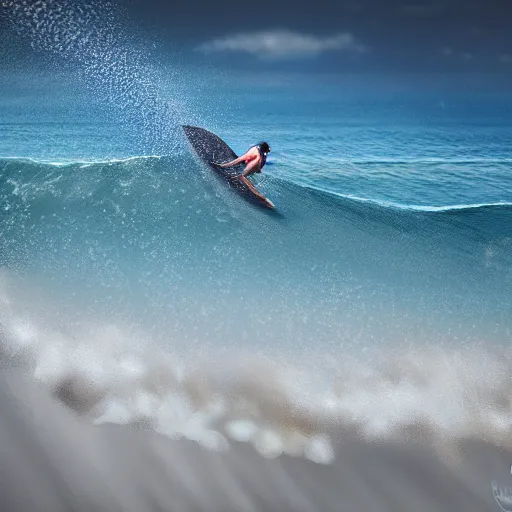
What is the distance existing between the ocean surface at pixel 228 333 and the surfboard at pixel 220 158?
229mm

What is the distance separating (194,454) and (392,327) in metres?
3.35

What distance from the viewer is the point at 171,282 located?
23.8 ft

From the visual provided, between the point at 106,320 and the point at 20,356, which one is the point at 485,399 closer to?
the point at 106,320

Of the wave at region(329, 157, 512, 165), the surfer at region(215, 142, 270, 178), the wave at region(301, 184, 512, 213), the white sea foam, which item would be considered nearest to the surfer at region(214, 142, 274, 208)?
the surfer at region(215, 142, 270, 178)

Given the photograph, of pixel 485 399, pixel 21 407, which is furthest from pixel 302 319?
pixel 21 407

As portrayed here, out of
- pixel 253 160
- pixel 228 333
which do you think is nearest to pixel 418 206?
pixel 253 160

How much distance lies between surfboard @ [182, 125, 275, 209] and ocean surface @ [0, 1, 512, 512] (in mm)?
229

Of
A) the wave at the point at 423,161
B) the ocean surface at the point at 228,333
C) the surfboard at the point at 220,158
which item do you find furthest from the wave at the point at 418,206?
the wave at the point at 423,161

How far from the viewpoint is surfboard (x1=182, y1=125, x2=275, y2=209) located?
28.3 ft

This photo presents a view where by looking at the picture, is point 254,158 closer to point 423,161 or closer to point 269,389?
point 269,389

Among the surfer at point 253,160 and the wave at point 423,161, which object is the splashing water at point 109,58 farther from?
the wave at point 423,161

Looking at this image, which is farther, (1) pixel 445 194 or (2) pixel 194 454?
(1) pixel 445 194

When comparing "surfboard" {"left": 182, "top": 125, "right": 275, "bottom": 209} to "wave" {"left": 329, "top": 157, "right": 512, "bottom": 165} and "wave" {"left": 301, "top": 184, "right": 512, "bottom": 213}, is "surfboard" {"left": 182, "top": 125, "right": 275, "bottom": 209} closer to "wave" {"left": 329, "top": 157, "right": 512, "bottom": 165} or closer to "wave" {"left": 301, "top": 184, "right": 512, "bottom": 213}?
"wave" {"left": 301, "top": 184, "right": 512, "bottom": 213}

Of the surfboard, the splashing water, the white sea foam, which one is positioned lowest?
the white sea foam
